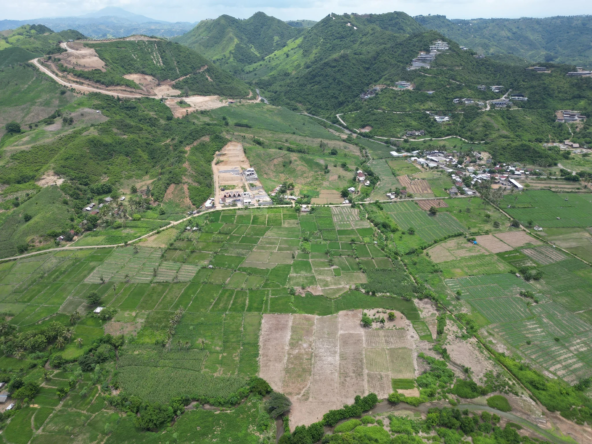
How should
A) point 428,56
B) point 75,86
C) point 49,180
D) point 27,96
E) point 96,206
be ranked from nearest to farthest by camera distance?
point 96,206 → point 49,180 → point 27,96 → point 75,86 → point 428,56

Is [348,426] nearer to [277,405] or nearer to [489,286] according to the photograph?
[277,405]

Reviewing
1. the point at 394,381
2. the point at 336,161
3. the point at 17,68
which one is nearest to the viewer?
the point at 394,381

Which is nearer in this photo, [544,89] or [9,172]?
[9,172]

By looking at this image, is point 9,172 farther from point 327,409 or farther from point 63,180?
point 327,409

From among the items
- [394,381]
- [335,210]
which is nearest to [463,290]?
[394,381]

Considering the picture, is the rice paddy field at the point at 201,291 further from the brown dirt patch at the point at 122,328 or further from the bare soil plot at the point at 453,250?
the bare soil plot at the point at 453,250

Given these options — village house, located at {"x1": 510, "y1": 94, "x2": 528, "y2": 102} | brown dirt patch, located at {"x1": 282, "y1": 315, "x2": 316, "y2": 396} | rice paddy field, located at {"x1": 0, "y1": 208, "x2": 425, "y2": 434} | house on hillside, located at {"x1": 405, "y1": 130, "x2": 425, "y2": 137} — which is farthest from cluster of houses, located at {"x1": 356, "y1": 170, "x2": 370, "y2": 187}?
village house, located at {"x1": 510, "y1": 94, "x2": 528, "y2": 102}

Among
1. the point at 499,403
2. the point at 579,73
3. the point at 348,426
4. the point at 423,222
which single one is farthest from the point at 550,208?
the point at 579,73
